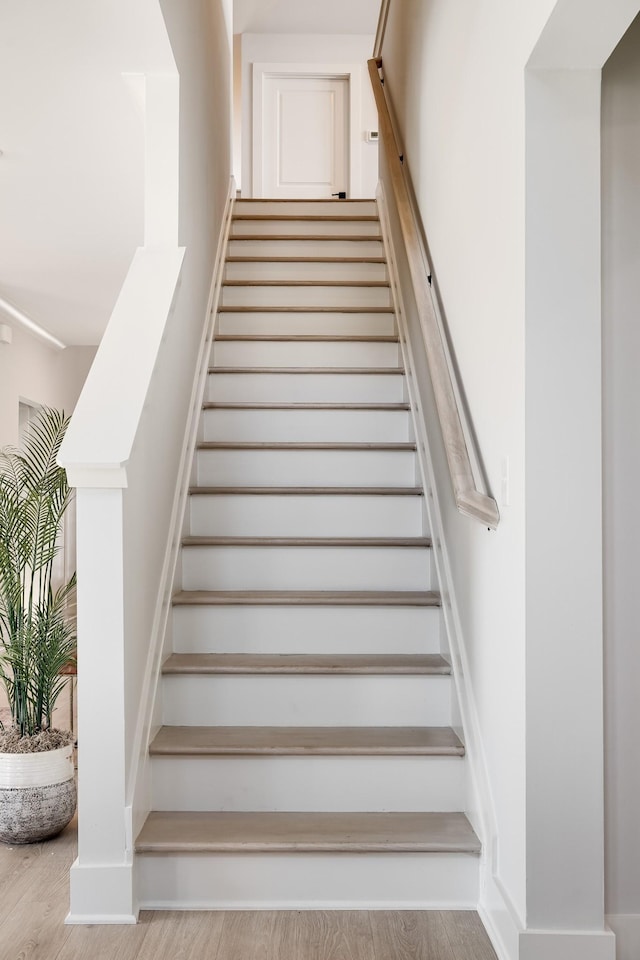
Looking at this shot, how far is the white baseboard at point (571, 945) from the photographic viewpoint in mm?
1823

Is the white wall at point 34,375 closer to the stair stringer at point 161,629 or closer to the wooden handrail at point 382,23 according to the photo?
A: the stair stringer at point 161,629

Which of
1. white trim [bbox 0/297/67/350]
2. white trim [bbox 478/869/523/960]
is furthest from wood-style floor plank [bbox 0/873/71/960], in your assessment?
white trim [bbox 0/297/67/350]

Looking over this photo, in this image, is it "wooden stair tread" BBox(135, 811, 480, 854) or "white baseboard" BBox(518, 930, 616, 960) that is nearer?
"white baseboard" BBox(518, 930, 616, 960)

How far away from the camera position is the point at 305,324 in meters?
4.03

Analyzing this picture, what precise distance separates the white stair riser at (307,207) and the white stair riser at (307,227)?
0.98ft

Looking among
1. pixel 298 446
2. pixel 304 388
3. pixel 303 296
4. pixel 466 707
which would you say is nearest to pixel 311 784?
pixel 466 707

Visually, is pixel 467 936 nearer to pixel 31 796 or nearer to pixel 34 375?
pixel 31 796

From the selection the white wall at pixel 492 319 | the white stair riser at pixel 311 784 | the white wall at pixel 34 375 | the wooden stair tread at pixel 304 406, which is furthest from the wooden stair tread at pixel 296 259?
the white stair riser at pixel 311 784

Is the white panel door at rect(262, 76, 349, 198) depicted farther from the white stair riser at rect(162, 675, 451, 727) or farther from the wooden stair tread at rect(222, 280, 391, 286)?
the white stair riser at rect(162, 675, 451, 727)

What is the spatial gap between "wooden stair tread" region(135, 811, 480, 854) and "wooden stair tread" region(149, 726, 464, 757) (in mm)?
166

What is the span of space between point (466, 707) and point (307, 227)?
3.31 metres

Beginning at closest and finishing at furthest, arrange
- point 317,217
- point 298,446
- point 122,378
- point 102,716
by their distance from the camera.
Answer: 1. point 102,716
2. point 122,378
3. point 298,446
4. point 317,217

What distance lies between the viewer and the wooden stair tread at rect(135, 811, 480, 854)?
85.3 inches

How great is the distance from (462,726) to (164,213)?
193 centimetres
